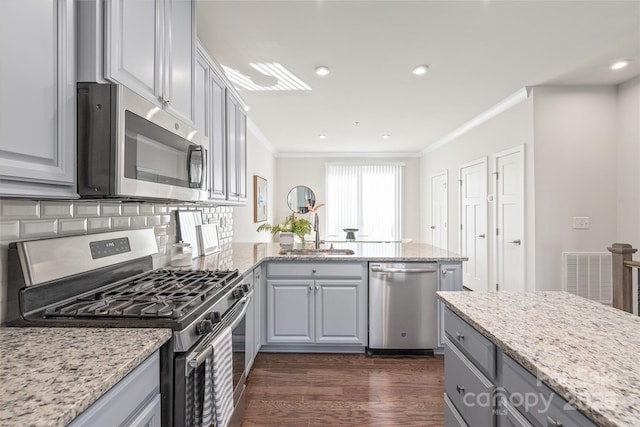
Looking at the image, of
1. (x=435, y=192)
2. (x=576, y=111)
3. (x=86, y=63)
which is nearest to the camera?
(x=86, y=63)

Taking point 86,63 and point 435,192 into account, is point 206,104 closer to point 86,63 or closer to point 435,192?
point 86,63

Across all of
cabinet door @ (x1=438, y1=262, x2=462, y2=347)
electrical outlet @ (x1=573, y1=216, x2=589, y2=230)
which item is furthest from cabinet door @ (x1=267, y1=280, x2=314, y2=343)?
electrical outlet @ (x1=573, y1=216, x2=589, y2=230)

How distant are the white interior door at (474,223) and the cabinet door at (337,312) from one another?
105 inches

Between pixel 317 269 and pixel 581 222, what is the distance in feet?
9.74

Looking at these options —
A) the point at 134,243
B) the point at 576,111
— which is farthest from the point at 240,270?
the point at 576,111

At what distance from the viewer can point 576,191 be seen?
352cm

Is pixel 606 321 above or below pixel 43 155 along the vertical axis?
below

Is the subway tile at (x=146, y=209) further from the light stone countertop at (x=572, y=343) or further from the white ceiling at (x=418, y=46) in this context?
the light stone countertop at (x=572, y=343)

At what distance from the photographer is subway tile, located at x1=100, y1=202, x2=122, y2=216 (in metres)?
1.56

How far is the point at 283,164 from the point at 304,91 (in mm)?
3932

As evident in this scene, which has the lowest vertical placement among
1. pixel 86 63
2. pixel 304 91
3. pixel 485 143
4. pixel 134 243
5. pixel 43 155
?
pixel 134 243

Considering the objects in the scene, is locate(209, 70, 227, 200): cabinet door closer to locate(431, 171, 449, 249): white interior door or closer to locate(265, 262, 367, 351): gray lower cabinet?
locate(265, 262, 367, 351): gray lower cabinet

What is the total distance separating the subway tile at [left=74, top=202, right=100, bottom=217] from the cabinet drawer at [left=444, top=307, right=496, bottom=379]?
168 cm

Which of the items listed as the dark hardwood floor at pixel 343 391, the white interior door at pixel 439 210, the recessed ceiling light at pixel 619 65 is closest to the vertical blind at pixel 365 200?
the white interior door at pixel 439 210
